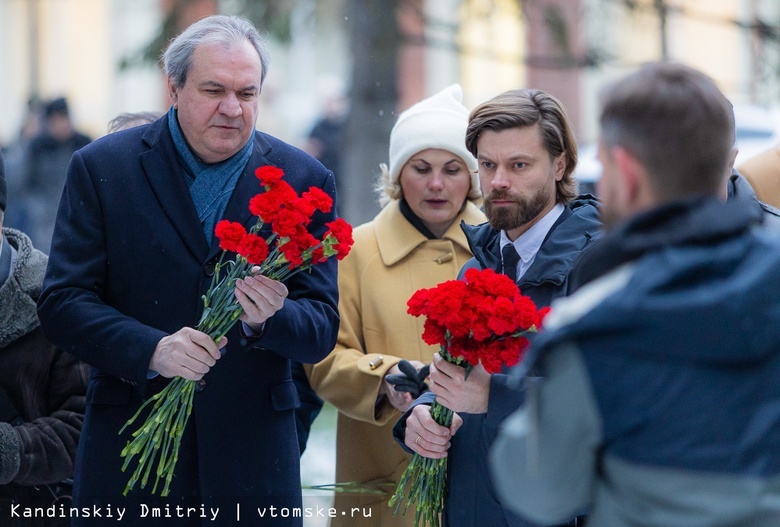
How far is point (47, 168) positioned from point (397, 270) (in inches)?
318

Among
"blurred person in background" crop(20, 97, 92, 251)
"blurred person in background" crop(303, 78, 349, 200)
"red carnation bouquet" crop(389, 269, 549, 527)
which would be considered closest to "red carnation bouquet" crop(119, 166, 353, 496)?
"red carnation bouquet" crop(389, 269, 549, 527)

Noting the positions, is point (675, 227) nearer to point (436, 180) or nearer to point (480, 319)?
point (480, 319)

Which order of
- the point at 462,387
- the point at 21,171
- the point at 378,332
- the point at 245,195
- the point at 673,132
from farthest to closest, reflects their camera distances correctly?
the point at 21,171 < the point at 378,332 < the point at 245,195 < the point at 462,387 < the point at 673,132

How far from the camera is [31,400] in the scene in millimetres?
3781

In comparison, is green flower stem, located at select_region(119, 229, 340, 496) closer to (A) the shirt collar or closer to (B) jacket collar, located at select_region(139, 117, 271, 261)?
(B) jacket collar, located at select_region(139, 117, 271, 261)

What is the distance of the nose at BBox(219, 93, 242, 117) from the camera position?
11.2ft

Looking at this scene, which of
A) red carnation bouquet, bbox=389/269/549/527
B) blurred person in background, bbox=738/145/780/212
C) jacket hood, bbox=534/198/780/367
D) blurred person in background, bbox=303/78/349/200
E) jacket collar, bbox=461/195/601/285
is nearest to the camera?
jacket hood, bbox=534/198/780/367

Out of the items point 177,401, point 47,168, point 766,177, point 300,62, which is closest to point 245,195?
point 177,401

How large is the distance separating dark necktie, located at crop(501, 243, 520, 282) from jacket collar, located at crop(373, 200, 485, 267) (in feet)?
2.86

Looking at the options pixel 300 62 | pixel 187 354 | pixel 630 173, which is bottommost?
pixel 187 354

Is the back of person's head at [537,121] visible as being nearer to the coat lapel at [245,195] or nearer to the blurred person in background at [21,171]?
the coat lapel at [245,195]

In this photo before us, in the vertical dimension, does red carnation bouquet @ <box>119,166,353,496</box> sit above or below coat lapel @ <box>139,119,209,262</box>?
below

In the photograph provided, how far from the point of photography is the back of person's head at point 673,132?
2.10 meters

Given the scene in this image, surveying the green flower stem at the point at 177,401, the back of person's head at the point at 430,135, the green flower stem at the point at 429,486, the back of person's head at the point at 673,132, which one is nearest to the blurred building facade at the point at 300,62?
the back of person's head at the point at 430,135
